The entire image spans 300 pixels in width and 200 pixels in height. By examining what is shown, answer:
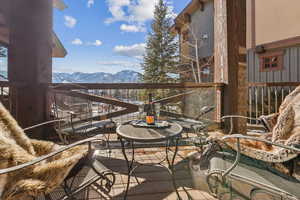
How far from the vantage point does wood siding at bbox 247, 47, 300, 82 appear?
733 centimetres

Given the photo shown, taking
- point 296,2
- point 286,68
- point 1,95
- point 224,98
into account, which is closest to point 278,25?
point 296,2

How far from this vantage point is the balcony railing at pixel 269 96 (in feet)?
13.9

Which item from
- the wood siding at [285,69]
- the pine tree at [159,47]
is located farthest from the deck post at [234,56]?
the pine tree at [159,47]

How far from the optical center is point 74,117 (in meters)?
2.91

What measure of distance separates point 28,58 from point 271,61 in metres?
9.04

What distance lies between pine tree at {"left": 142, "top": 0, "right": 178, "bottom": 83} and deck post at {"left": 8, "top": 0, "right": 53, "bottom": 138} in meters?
11.6

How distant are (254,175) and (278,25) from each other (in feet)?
27.2

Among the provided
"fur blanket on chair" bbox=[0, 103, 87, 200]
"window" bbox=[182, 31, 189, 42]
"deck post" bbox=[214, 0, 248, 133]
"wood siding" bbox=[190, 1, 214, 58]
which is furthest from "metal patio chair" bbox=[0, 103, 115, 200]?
"window" bbox=[182, 31, 189, 42]

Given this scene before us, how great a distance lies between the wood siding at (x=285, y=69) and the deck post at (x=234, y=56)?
5.39 meters

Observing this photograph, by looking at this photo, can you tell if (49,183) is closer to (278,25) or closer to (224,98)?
(224,98)

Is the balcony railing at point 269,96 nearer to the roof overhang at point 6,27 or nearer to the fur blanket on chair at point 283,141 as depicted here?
the fur blanket on chair at point 283,141

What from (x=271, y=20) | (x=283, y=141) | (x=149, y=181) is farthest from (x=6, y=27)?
(x=271, y=20)

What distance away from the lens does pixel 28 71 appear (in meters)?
3.19

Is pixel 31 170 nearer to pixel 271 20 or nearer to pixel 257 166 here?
pixel 257 166
